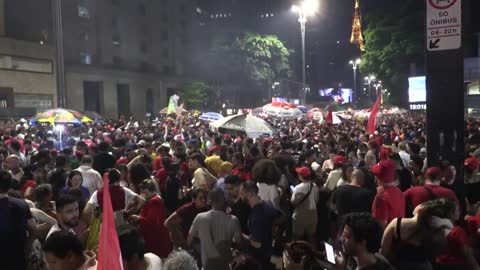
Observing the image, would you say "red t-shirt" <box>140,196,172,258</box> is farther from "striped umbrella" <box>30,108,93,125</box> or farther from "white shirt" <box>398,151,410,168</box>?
"striped umbrella" <box>30,108,93,125</box>

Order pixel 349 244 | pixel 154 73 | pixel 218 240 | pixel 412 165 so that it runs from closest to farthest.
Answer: pixel 349 244 → pixel 218 240 → pixel 412 165 → pixel 154 73

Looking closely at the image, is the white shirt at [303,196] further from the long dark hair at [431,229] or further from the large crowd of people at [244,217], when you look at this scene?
the long dark hair at [431,229]

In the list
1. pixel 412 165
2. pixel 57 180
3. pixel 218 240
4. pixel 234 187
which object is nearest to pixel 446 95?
pixel 412 165

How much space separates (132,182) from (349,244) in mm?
4738

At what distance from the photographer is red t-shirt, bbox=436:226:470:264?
4.96 m

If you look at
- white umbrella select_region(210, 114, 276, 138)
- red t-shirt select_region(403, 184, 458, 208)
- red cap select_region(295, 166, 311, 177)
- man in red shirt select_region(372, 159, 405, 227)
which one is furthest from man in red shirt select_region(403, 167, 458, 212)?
white umbrella select_region(210, 114, 276, 138)

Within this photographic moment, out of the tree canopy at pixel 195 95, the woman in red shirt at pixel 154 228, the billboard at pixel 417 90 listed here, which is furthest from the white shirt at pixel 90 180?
the tree canopy at pixel 195 95

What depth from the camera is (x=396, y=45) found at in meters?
40.1

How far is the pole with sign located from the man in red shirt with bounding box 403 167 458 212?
1.25 meters

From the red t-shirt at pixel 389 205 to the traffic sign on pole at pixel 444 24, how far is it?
2673 millimetres

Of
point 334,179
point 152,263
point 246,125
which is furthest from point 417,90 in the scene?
point 152,263

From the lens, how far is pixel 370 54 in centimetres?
4244

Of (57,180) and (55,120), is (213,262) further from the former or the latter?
(55,120)

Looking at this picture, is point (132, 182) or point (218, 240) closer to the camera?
point (218, 240)
